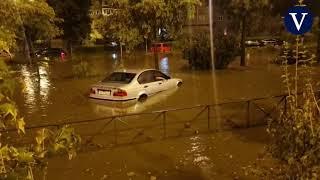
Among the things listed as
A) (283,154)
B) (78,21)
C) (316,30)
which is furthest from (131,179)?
(78,21)

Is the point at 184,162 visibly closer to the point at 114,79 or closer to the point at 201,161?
the point at 201,161

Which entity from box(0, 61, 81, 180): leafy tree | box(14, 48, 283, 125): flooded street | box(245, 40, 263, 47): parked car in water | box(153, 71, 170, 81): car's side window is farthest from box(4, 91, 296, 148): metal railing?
box(245, 40, 263, 47): parked car in water

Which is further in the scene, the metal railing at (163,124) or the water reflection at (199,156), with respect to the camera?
the metal railing at (163,124)

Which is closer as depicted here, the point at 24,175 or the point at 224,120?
the point at 24,175

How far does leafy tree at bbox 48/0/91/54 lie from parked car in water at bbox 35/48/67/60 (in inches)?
110

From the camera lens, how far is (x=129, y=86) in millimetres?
15977

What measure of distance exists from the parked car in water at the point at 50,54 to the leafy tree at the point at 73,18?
9.16 feet

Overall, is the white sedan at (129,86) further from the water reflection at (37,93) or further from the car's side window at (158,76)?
the water reflection at (37,93)

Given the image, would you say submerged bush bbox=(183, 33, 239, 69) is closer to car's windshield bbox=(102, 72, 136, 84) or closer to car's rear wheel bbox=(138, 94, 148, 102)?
car's rear wheel bbox=(138, 94, 148, 102)

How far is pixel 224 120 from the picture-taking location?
1312cm


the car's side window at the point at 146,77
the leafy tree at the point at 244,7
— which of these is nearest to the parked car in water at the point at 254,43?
the leafy tree at the point at 244,7

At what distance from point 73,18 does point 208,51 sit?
74.4ft

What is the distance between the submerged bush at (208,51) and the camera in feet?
87.1

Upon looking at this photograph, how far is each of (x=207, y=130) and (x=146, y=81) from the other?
540cm
